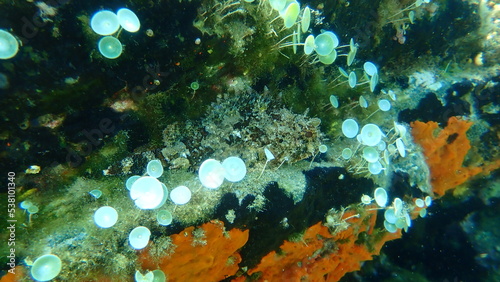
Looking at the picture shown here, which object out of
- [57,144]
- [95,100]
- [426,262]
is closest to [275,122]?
[95,100]

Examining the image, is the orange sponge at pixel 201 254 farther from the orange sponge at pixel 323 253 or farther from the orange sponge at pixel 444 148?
the orange sponge at pixel 444 148

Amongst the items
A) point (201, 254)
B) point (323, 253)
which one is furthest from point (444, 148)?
point (201, 254)

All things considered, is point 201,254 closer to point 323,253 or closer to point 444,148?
point 323,253

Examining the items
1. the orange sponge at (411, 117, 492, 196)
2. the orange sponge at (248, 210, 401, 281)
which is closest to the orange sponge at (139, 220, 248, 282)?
the orange sponge at (248, 210, 401, 281)

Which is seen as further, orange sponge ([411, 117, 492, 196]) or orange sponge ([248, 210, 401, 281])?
orange sponge ([411, 117, 492, 196])

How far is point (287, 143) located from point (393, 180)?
11.2 ft

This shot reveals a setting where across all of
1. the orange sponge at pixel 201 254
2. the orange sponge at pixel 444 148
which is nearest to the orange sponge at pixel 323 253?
the orange sponge at pixel 201 254

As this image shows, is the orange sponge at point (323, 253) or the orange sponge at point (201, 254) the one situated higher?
the orange sponge at point (201, 254)

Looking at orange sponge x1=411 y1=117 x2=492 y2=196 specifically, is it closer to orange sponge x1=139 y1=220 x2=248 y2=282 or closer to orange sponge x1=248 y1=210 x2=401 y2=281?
orange sponge x1=248 y1=210 x2=401 y2=281

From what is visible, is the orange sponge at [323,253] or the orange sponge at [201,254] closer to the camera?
the orange sponge at [201,254]

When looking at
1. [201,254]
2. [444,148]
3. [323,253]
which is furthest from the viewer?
[444,148]

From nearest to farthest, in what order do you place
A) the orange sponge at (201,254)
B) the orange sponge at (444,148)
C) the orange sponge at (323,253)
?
1. the orange sponge at (201,254)
2. the orange sponge at (323,253)
3. the orange sponge at (444,148)

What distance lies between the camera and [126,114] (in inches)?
150

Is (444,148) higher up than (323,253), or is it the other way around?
(444,148)
